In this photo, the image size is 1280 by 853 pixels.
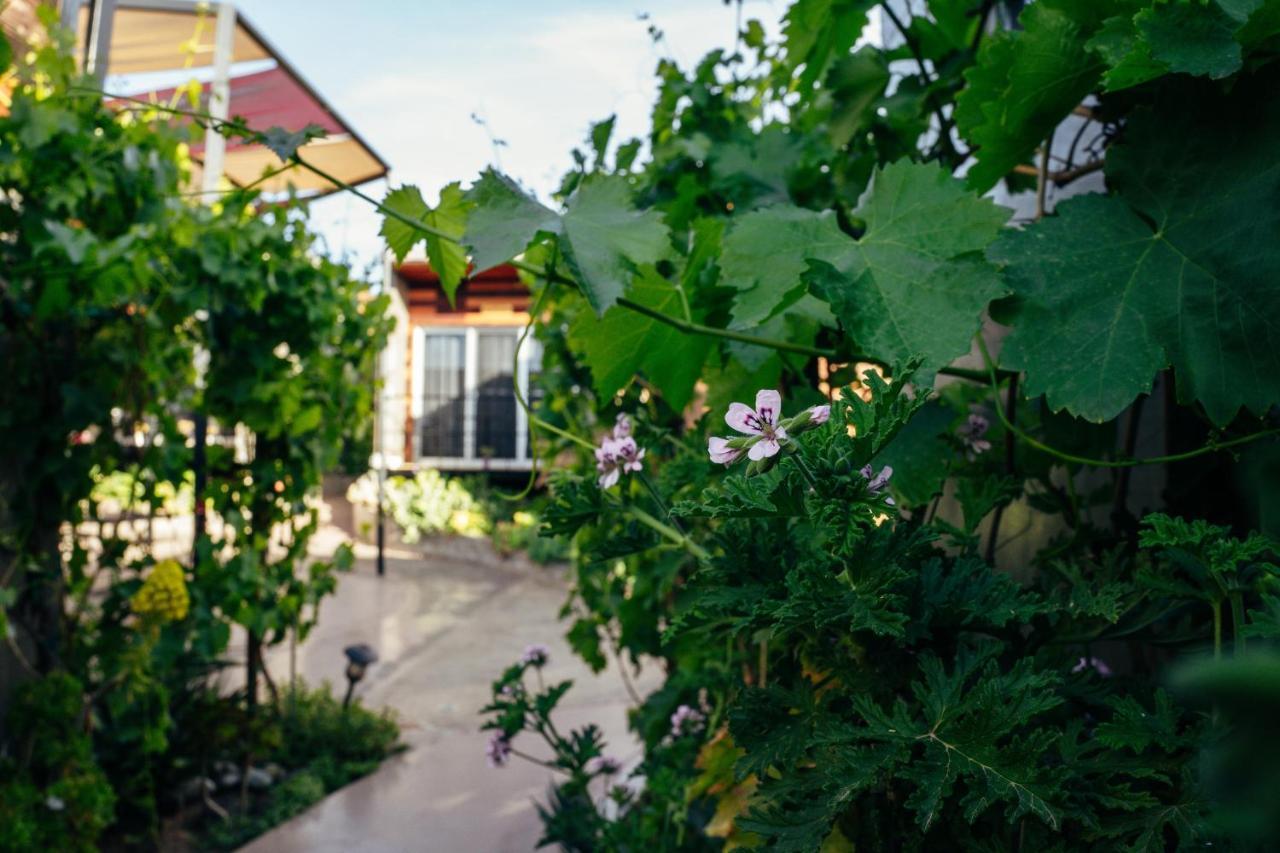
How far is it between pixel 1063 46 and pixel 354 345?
4331mm

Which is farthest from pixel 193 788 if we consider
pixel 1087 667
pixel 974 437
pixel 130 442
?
pixel 1087 667

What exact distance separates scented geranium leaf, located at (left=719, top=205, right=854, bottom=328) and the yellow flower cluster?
9.81ft

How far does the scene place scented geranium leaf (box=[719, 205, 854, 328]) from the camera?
2.76 ft

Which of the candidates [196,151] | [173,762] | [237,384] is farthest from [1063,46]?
[196,151]

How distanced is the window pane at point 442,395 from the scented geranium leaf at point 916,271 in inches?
535

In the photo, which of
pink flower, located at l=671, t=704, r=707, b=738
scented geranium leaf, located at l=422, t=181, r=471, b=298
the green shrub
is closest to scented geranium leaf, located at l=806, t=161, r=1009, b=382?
scented geranium leaf, located at l=422, t=181, r=471, b=298

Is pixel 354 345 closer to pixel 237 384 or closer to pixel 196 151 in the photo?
pixel 237 384

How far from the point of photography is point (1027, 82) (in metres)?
Answer: 0.80

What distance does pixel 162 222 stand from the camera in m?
3.14

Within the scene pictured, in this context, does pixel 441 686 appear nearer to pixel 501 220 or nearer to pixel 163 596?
pixel 163 596

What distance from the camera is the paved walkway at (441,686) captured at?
357 centimetres

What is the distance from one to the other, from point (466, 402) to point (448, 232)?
13.6 meters

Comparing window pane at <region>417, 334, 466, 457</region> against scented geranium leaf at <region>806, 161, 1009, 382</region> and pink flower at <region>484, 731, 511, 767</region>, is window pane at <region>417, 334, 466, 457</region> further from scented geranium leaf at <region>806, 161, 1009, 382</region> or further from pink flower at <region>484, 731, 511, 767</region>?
scented geranium leaf at <region>806, 161, 1009, 382</region>

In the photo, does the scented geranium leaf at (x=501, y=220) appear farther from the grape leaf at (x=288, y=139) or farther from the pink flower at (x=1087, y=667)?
the pink flower at (x=1087, y=667)
